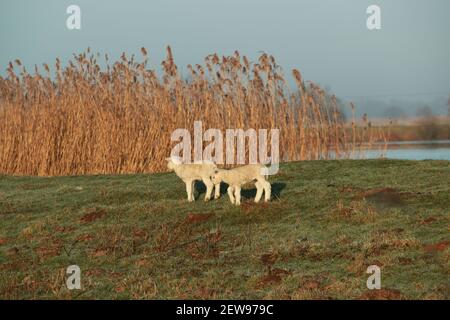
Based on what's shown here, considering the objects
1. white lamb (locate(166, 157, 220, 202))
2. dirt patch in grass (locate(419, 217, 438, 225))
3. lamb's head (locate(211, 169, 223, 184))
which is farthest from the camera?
white lamb (locate(166, 157, 220, 202))

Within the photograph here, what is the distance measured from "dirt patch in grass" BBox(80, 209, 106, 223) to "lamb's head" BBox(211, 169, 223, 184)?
1.76 meters

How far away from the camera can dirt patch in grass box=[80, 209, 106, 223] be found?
12.7 metres

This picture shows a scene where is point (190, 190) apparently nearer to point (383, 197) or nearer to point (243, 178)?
point (243, 178)

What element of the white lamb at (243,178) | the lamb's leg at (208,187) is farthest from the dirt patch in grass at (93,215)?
the white lamb at (243,178)

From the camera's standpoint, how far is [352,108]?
1980 cm

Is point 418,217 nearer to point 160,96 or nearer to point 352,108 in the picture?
point 352,108

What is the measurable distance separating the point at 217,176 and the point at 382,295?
5285 millimetres

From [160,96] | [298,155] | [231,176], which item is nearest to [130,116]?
[160,96]

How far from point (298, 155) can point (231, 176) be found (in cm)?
669

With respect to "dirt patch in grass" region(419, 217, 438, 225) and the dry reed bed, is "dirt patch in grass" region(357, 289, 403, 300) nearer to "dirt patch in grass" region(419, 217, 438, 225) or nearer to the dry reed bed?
"dirt patch in grass" region(419, 217, 438, 225)

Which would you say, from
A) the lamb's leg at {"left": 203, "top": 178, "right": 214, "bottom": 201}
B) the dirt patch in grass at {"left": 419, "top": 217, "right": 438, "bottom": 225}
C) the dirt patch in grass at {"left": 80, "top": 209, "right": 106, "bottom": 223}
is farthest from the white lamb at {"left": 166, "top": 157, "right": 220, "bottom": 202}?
the dirt patch in grass at {"left": 419, "top": 217, "right": 438, "bottom": 225}

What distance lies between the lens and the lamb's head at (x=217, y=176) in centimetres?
1299

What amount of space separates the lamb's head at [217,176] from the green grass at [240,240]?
0.39m

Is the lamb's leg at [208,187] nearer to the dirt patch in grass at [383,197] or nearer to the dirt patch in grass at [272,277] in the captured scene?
the dirt patch in grass at [383,197]
